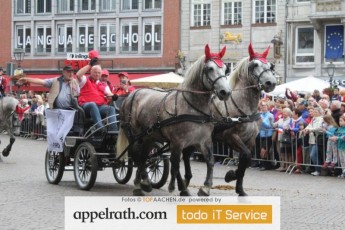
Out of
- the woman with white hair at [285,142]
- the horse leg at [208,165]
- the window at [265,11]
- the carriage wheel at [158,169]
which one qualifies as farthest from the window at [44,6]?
the horse leg at [208,165]

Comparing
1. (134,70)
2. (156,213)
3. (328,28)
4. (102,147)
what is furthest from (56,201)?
(134,70)

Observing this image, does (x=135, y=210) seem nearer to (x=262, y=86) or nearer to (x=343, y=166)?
(x=262, y=86)

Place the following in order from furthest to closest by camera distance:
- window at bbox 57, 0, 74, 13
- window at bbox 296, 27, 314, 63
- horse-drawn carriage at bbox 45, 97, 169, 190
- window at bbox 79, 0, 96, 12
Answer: window at bbox 57, 0, 74, 13 < window at bbox 79, 0, 96, 12 < window at bbox 296, 27, 314, 63 < horse-drawn carriage at bbox 45, 97, 169, 190

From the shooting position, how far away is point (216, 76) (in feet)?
34.6

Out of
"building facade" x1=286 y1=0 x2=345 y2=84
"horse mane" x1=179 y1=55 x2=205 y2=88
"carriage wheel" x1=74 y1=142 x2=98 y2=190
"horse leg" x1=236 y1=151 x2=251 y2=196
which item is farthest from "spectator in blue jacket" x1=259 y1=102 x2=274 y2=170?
"building facade" x1=286 y1=0 x2=345 y2=84

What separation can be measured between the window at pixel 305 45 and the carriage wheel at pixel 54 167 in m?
28.6

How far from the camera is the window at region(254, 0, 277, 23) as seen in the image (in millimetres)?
42094

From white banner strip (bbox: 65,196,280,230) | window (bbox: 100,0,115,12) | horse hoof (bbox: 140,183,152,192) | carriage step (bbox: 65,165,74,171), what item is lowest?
carriage step (bbox: 65,165,74,171)

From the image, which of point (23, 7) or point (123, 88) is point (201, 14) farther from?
point (123, 88)

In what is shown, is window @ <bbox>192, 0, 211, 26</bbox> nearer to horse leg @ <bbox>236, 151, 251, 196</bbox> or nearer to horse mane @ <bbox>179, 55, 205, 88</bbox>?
horse leg @ <bbox>236, 151, 251, 196</bbox>

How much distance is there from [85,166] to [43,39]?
39.2 metres

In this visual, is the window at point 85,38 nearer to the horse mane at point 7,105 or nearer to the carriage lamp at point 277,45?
the carriage lamp at point 277,45

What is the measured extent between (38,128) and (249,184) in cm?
1672

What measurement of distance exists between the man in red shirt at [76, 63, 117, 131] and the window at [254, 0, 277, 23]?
29815 millimetres
